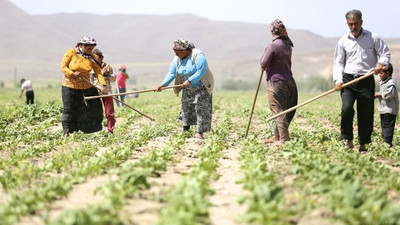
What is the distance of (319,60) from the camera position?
414 ft

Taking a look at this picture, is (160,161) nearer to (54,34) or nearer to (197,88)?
(197,88)

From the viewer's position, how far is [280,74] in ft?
26.5

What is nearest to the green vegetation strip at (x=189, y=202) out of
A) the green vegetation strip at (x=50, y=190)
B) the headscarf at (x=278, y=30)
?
the green vegetation strip at (x=50, y=190)

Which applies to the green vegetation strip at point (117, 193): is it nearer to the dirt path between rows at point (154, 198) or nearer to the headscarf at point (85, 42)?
the dirt path between rows at point (154, 198)

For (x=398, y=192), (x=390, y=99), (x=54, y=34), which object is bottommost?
(x=398, y=192)

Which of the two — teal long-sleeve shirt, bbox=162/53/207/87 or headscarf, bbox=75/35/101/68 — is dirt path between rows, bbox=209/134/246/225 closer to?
teal long-sleeve shirt, bbox=162/53/207/87

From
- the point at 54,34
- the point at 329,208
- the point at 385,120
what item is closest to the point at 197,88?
the point at 385,120

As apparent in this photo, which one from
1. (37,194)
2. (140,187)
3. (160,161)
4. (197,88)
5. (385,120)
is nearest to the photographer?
(37,194)

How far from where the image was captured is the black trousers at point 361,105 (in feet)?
23.9

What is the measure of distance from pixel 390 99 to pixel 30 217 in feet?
19.6

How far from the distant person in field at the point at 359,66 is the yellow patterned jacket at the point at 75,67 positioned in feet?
13.4

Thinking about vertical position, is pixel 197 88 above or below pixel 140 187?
above

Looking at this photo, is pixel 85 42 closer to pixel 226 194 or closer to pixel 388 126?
pixel 226 194

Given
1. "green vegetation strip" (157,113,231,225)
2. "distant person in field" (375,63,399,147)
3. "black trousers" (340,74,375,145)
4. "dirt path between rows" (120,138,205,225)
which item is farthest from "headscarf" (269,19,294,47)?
"green vegetation strip" (157,113,231,225)
